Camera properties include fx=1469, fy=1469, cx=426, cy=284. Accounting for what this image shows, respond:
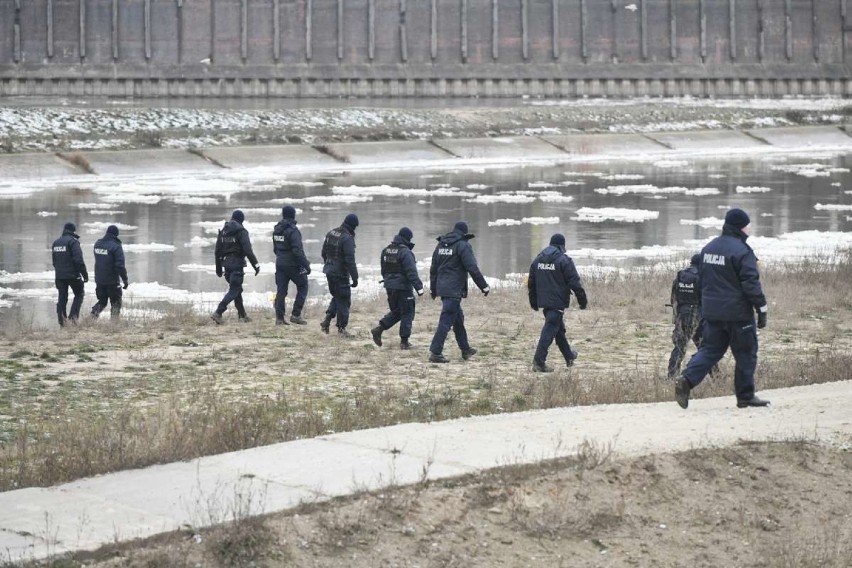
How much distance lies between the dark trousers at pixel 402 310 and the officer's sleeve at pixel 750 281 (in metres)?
5.14

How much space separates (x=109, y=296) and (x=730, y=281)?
9.77 m

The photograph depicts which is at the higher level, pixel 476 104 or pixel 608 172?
pixel 476 104

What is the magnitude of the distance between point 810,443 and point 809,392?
203 cm

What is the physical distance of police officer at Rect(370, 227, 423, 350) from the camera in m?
15.0

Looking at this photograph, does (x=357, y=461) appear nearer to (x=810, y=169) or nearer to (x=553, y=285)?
(x=553, y=285)

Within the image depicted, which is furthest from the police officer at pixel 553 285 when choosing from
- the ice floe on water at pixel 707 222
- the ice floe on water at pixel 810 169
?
the ice floe on water at pixel 810 169

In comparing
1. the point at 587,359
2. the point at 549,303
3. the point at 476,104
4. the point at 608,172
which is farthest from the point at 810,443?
the point at 476,104

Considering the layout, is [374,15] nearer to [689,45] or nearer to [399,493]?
[689,45]

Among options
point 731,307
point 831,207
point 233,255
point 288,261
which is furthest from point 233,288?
point 831,207

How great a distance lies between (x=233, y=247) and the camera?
1756cm

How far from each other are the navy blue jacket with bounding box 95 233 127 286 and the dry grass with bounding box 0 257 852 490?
0.84 meters

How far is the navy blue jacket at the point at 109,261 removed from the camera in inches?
699

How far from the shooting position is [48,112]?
157 feet

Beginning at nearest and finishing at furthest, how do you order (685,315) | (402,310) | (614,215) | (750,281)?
(750,281) < (685,315) < (402,310) < (614,215)
